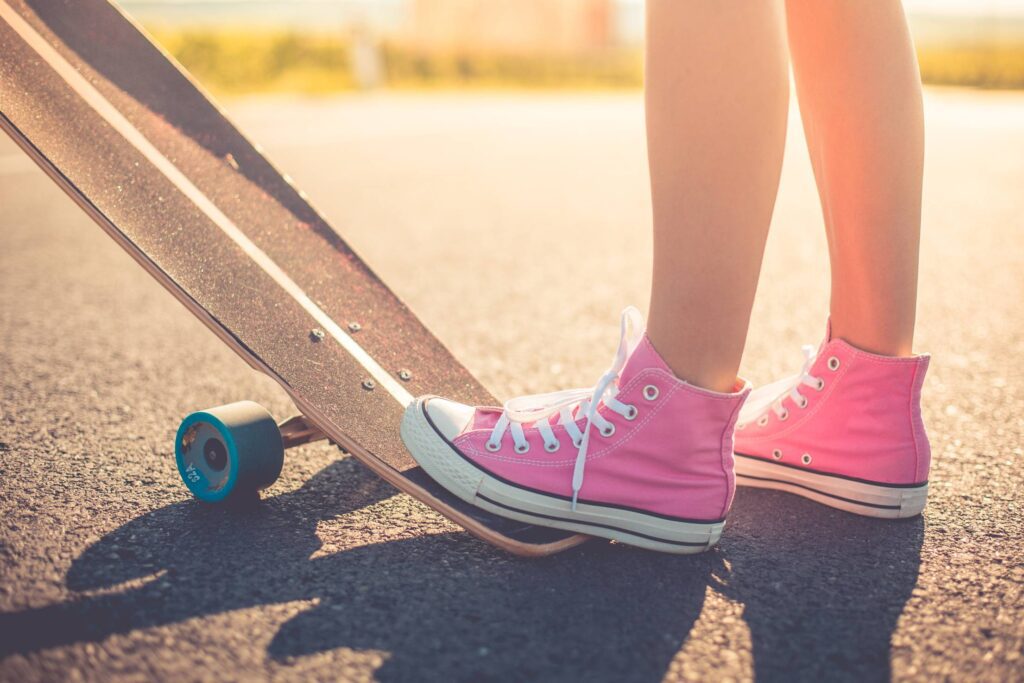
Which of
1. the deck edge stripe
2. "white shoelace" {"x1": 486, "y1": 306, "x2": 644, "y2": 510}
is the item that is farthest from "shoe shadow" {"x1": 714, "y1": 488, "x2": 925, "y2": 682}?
the deck edge stripe

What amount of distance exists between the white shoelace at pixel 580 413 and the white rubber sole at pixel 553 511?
4 centimetres

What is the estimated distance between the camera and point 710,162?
4.27 ft

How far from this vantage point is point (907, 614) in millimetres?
1289

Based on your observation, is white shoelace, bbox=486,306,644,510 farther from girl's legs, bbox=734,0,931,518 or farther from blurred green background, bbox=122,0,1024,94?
blurred green background, bbox=122,0,1024,94

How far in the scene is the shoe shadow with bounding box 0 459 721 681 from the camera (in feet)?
3.83

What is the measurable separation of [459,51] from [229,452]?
1930cm

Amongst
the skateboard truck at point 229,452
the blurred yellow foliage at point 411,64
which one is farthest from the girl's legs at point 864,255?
the blurred yellow foliage at point 411,64

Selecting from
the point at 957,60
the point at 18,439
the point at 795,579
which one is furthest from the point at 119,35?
the point at 957,60

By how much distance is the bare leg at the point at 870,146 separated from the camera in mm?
1486

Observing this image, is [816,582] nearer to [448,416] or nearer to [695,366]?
[695,366]

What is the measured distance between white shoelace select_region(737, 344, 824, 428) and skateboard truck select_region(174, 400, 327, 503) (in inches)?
31.5

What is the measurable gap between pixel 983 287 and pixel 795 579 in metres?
2.32

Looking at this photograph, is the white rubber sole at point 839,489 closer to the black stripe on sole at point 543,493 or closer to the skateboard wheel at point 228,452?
the black stripe on sole at point 543,493

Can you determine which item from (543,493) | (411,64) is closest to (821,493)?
(543,493)
